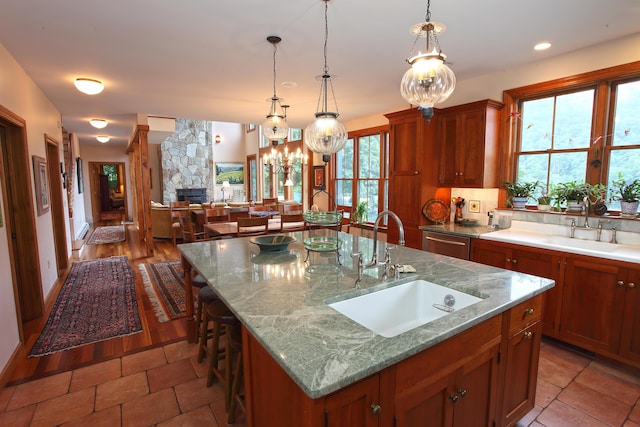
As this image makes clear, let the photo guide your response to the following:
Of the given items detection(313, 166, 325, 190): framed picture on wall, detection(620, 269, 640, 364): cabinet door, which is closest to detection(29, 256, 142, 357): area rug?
detection(313, 166, 325, 190): framed picture on wall

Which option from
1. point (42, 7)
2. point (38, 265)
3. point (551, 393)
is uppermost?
point (42, 7)

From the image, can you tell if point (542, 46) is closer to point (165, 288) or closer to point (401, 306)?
point (401, 306)

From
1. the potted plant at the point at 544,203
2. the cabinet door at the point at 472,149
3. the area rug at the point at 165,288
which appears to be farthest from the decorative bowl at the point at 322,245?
the potted plant at the point at 544,203

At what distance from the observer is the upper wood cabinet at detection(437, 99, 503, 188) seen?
3.51 metres

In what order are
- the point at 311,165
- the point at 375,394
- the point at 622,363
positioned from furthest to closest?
the point at 311,165 < the point at 622,363 < the point at 375,394

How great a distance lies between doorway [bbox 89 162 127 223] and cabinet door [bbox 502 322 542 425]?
12.3 metres

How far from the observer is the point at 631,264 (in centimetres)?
230

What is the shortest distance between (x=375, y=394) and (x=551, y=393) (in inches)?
74.3

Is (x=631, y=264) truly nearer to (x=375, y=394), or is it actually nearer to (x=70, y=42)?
(x=375, y=394)

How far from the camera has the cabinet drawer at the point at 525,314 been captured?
156 centimetres

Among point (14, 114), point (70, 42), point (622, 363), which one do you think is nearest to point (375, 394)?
point (622, 363)

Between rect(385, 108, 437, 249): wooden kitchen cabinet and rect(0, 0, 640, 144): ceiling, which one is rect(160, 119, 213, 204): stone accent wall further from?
rect(385, 108, 437, 249): wooden kitchen cabinet

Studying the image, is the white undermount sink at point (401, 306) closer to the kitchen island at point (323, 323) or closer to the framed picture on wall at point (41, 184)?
the kitchen island at point (323, 323)

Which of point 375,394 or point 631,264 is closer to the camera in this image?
point 375,394
